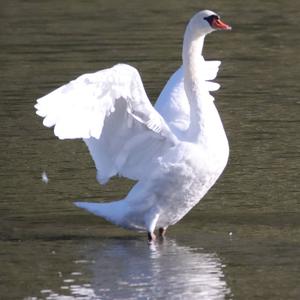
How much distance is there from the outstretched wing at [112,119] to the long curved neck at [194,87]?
0.68ft

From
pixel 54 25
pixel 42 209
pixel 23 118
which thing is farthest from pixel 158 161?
pixel 54 25

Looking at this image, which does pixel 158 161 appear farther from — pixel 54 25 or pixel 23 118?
pixel 54 25

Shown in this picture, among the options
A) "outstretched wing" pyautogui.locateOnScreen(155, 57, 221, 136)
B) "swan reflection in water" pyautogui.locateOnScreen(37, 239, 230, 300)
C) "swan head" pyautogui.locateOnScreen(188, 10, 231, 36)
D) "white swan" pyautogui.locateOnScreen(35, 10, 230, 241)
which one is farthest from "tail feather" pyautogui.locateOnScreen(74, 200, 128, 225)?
"swan head" pyautogui.locateOnScreen(188, 10, 231, 36)

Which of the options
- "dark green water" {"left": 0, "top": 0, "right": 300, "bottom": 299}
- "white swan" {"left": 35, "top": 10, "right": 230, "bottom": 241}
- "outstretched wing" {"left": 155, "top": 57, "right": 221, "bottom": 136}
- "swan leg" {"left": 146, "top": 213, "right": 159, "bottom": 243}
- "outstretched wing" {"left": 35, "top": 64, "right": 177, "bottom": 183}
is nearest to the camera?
"dark green water" {"left": 0, "top": 0, "right": 300, "bottom": 299}

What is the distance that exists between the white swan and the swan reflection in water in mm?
309

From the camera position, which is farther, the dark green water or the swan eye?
the swan eye

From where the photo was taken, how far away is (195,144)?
419 inches

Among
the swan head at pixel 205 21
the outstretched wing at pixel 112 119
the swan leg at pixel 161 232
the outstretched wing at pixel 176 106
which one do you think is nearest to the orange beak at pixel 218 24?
the swan head at pixel 205 21

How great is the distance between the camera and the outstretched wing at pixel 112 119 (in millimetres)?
9945

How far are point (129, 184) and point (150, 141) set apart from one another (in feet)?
6.44

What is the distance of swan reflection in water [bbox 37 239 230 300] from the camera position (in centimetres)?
917

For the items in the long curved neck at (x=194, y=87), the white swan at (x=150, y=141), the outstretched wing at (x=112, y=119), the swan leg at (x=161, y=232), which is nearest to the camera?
the outstretched wing at (x=112, y=119)

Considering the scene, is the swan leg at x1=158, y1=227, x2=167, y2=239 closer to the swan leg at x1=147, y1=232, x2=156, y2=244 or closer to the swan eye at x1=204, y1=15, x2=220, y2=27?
the swan leg at x1=147, y1=232, x2=156, y2=244

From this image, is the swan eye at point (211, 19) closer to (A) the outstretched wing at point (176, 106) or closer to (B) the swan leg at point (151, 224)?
(A) the outstretched wing at point (176, 106)
